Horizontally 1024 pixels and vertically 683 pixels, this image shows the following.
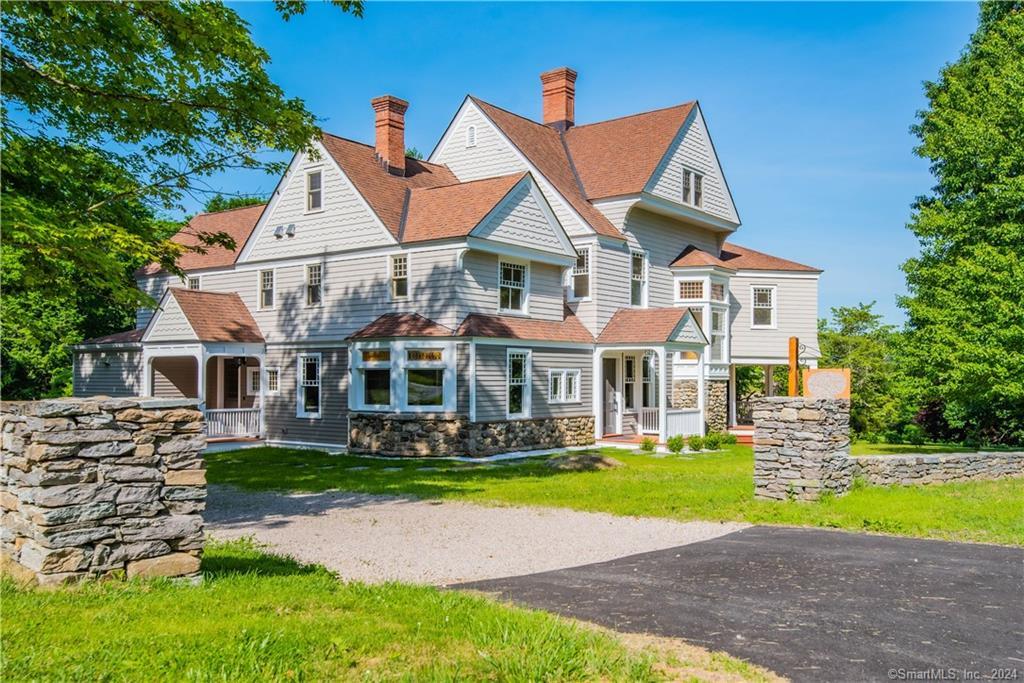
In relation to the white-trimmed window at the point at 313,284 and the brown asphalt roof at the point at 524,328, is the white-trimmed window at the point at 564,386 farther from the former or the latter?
the white-trimmed window at the point at 313,284

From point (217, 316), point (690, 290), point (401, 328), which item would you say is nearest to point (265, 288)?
point (217, 316)

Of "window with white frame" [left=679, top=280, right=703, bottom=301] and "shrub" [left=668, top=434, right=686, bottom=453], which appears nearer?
"shrub" [left=668, top=434, right=686, bottom=453]

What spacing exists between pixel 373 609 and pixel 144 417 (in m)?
2.55

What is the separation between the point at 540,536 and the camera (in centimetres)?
1098

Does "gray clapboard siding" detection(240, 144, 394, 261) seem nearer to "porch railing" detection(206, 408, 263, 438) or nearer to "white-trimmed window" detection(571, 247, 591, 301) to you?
"porch railing" detection(206, 408, 263, 438)

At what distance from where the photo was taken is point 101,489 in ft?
21.9

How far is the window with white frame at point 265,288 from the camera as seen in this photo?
→ 26828 millimetres

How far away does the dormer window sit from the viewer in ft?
96.1

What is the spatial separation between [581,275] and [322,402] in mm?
9088

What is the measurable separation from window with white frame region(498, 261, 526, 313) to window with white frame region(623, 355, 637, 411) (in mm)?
5495

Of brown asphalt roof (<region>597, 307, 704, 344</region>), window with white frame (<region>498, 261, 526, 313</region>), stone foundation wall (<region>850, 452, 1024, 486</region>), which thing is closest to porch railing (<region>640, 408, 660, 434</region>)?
brown asphalt roof (<region>597, 307, 704, 344</region>)

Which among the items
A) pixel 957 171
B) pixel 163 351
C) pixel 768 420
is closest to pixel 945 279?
pixel 957 171

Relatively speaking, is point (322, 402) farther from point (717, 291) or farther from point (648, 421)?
point (717, 291)

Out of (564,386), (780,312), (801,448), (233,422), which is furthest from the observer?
(780,312)
